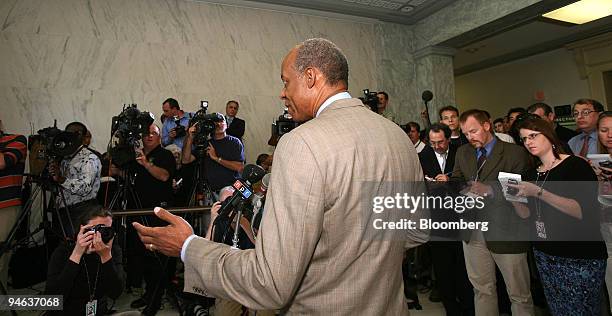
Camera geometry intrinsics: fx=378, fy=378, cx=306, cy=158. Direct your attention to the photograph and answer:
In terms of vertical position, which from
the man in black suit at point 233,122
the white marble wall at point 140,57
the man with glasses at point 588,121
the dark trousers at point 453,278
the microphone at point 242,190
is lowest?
the dark trousers at point 453,278

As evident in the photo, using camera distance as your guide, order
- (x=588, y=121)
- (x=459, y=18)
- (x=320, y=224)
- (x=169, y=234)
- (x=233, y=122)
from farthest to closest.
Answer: (x=459, y=18) < (x=233, y=122) < (x=588, y=121) < (x=169, y=234) < (x=320, y=224)

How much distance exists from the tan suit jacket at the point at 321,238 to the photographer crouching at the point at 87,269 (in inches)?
52.5

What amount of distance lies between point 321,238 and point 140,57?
5162mm

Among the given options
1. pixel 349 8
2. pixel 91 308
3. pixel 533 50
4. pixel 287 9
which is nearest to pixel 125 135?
pixel 91 308

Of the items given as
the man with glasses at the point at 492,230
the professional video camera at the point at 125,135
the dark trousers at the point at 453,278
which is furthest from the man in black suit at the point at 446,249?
the professional video camera at the point at 125,135

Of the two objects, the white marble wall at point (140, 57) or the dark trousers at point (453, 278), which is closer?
the dark trousers at point (453, 278)

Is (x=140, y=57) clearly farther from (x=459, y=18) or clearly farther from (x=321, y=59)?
(x=321, y=59)

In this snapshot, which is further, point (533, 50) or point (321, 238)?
point (533, 50)

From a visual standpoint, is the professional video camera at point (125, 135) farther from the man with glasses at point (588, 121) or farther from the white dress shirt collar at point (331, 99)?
the man with glasses at point (588, 121)

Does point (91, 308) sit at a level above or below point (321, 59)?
below

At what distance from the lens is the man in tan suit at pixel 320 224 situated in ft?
2.76

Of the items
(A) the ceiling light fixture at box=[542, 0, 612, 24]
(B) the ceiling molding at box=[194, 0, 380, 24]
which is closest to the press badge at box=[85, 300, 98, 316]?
(B) the ceiling molding at box=[194, 0, 380, 24]

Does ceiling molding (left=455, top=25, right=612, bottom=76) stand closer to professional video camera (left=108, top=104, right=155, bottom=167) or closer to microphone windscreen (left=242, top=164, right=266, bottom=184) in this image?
professional video camera (left=108, top=104, right=155, bottom=167)

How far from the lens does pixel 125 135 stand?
3.01 m
